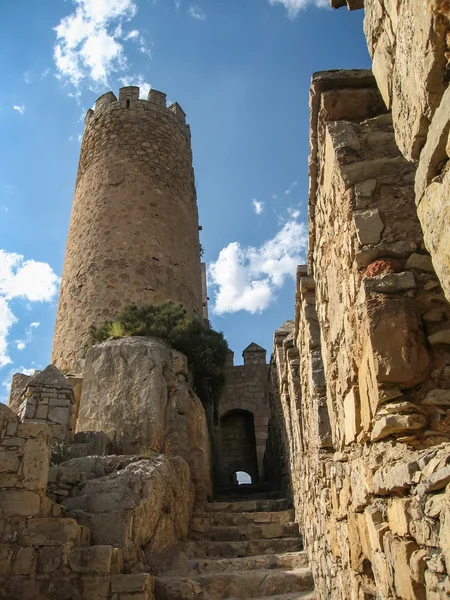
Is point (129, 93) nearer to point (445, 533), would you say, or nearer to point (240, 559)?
point (240, 559)

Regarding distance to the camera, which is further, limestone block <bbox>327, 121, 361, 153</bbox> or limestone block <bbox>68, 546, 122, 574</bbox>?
limestone block <bbox>68, 546, 122, 574</bbox>

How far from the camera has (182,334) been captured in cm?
859

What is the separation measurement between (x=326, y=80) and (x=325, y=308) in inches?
57.1

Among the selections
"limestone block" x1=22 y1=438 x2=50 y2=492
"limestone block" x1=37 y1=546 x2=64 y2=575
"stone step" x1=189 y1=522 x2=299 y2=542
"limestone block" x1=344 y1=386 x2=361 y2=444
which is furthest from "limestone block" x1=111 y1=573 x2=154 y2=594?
"limestone block" x1=344 y1=386 x2=361 y2=444

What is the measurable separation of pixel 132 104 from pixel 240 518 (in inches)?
409

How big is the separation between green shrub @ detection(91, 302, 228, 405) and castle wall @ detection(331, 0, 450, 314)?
6.99 m

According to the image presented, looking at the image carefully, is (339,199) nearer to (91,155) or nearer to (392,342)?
(392,342)

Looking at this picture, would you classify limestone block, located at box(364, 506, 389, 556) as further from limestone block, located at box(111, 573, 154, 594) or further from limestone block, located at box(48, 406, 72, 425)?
limestone block, located at box(48, 406, 72, 425)

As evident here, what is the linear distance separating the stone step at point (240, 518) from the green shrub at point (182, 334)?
260 centimetres

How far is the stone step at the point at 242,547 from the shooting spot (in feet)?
18.3

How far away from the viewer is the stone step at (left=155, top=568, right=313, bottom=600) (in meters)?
4.38

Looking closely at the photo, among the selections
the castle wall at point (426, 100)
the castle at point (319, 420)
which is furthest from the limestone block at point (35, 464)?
the castle wall at point (426, 100)

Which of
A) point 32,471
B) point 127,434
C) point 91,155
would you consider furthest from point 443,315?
point 91,155

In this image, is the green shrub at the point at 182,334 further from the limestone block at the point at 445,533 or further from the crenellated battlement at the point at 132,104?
the limestone block at the point at 445,533
